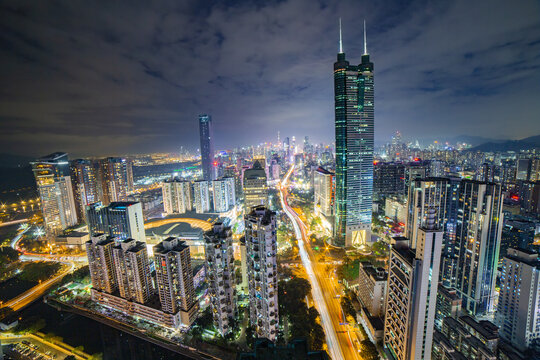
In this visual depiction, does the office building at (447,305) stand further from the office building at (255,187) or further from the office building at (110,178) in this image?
the office building at (110,178)

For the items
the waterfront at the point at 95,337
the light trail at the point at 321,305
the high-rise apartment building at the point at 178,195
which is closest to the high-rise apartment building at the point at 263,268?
the light trail at the point at 321,305

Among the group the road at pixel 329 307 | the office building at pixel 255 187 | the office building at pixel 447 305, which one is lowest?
the road at pixel 329 307

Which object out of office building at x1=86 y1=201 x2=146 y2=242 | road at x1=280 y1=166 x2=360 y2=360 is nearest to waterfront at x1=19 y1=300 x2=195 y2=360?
office building at x1=86 y1=201 x2=146 y2=242

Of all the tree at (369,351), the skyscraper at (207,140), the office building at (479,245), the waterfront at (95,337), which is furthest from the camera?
the skyscraper at (207,140)

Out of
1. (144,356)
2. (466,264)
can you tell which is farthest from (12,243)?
(466,264)

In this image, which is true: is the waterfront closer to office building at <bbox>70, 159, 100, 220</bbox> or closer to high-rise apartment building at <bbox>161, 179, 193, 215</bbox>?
high-rise apartment building at <bbox>161, 179, 193, 215</bbox>

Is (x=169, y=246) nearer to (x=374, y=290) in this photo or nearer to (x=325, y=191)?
(x=374, y=290)
